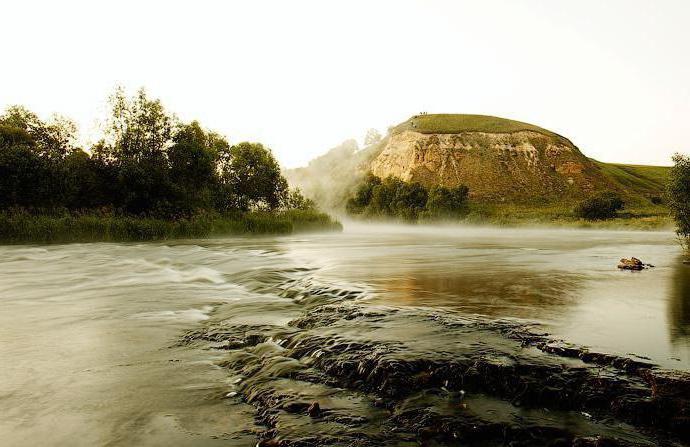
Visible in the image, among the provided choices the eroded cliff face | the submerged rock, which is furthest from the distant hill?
the submerged rock

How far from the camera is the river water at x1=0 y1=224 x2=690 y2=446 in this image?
14.8 feet

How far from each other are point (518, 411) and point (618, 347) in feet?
8.84

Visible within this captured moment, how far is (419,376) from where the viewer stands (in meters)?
5.11

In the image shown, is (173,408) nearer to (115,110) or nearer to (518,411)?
(518,411)

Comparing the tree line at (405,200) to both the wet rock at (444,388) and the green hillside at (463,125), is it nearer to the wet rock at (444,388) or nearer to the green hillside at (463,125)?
the green hillside at (463,125)

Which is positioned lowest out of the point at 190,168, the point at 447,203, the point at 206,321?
the point at 206,321

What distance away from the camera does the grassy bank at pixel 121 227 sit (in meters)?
32.0

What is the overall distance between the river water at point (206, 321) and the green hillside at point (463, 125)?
124465 mm

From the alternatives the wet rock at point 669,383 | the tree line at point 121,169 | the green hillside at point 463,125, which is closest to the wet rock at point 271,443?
the wet rock at point 669,383

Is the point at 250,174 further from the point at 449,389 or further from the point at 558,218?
the point at 449,389

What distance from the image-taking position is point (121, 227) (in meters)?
35.0

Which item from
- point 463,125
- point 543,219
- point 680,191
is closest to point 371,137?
point 463,125

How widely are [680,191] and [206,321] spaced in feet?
66.0

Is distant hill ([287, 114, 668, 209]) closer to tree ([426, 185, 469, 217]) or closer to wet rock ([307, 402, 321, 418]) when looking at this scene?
tree ([426, 185, 469, 217])
